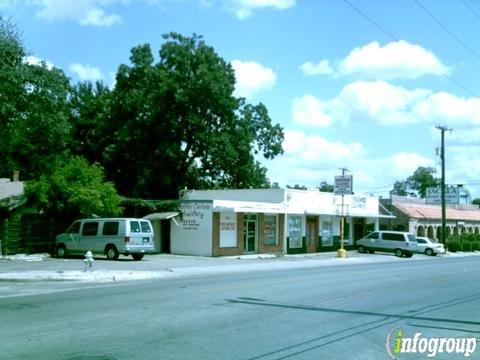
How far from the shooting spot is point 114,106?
4706 cm

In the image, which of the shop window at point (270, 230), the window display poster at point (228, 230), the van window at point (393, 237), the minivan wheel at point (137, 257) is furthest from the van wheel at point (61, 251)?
the van window at point (393, 237)

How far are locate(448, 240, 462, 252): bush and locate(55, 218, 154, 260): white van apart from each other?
3779 centimetres

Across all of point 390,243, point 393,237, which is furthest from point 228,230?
point 393,237

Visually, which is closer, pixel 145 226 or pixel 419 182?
pixel 145 226

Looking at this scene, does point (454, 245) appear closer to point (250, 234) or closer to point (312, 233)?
point (312, 233)

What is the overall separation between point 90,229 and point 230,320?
19738mm

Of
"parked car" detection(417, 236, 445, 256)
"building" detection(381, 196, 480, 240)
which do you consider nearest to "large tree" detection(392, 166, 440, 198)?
"building" detection(381, 196, 480, 240)

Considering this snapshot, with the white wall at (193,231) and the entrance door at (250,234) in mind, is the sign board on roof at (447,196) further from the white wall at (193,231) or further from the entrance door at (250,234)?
the white wall at (193,231)

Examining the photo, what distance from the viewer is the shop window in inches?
1540

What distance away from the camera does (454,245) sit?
192ft

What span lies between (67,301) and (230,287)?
5.10 m

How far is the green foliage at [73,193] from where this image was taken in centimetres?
3225

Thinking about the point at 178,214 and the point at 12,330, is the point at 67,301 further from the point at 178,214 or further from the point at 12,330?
the point at 178,214

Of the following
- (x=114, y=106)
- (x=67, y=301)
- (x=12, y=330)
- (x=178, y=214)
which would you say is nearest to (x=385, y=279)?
(x=67, y=301)
